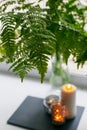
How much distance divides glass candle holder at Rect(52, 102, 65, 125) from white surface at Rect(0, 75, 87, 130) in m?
0.07

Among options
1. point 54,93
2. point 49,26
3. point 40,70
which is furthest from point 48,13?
point 54,93

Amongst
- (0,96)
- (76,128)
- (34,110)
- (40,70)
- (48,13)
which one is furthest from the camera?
(0,96)

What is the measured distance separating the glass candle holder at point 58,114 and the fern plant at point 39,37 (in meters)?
0.45

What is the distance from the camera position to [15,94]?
1.17 meters

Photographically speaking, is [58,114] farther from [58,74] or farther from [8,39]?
[8,39]

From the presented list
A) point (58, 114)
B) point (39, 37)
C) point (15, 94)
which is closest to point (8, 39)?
point (39, 37)

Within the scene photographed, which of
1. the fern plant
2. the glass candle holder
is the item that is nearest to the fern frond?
the fern plant

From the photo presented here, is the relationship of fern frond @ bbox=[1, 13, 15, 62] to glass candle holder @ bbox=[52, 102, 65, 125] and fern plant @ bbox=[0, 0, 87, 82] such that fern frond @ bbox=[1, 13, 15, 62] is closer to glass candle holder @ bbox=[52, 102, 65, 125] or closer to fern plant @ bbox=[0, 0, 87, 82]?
fern plant @ bbox=[0, 0, 87, 82]

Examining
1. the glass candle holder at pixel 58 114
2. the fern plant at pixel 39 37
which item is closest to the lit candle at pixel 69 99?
the glass candle holder at pixel 58 114

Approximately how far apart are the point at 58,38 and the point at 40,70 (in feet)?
0.35

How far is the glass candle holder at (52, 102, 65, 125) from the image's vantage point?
3.06 feet

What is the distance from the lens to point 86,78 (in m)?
1.22

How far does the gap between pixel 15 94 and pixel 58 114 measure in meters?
0.30

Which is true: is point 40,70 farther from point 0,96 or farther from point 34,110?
point 0,96
